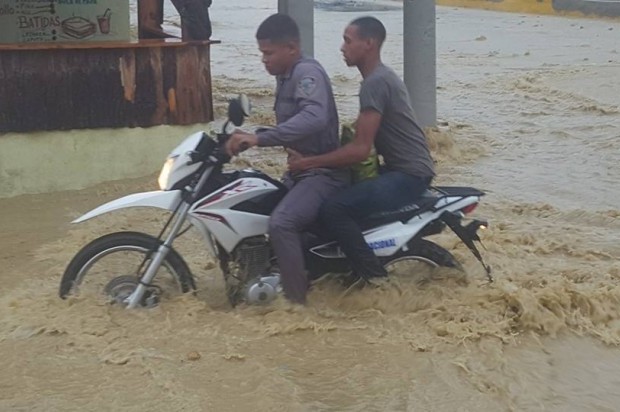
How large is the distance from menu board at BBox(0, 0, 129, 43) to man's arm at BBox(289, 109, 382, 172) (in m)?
6.08

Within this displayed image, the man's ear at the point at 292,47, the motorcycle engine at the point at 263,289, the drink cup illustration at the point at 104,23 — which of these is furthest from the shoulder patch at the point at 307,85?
the drink cup illustration at the point at 104,23

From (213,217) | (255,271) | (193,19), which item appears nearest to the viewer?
(213,217)

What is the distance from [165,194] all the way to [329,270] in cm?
103

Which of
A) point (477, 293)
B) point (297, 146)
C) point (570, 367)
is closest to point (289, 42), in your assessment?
point (297, 146)

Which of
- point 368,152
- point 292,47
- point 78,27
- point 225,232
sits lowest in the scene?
point 225,232

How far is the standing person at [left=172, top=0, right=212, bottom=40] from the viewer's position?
32.0 ft

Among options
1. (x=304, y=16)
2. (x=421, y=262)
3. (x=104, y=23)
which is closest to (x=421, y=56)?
(x=304, y=16)

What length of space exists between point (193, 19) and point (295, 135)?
476 cm

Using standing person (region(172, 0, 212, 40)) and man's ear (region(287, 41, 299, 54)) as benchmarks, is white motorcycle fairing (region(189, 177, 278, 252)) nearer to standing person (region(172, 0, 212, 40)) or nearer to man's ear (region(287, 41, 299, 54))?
man's ear (region(287, 41, 299, 54))

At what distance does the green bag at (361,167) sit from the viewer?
5.71 meters

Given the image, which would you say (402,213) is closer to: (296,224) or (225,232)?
(296,224)

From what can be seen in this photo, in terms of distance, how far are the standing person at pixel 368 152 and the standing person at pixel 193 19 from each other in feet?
14.3

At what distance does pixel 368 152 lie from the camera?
18.1 feet

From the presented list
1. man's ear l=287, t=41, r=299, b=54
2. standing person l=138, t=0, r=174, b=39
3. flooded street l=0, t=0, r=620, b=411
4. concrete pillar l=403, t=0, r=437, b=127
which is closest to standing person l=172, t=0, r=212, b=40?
standing person l=138, t=0, r=174, b=39
